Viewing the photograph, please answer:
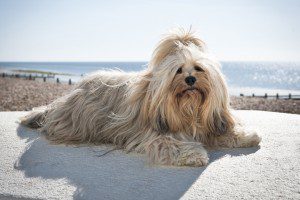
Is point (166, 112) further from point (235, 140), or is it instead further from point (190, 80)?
point (235, 140)

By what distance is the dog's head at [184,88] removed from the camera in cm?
369

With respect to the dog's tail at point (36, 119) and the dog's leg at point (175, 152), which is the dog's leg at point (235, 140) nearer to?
the dog's leg at point (175, 152)

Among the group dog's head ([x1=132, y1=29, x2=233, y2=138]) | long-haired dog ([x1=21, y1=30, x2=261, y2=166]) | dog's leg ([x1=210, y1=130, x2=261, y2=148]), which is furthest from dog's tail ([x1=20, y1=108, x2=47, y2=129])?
dog's leg ([x1=210, y1=130, x2=261, y2=148])

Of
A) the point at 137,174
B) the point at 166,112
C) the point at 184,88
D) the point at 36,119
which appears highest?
the point at 184,88

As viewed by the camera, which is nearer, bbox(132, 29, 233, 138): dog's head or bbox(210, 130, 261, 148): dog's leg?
bbox(132, 29, 233, 138): dog's head

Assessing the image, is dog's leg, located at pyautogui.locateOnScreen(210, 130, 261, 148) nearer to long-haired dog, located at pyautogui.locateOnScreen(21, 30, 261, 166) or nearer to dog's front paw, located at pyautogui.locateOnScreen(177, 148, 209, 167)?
long-haired dog, located at pyautogui.locateOnScreen(21, 30, 261, 166)

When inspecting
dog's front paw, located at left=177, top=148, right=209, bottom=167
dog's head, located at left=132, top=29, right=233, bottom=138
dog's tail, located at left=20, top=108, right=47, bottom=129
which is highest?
dog's head, located at left=132, top=29, right=233, bottom=138

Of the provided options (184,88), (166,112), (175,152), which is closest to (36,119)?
(166,112)

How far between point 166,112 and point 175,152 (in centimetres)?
40

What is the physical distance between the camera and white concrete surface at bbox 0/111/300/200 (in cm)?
303

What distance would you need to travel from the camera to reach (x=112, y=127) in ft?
14.5

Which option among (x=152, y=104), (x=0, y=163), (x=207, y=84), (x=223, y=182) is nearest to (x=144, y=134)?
(x=152, y=104)

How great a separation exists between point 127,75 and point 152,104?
1.09 metres

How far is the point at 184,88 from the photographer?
368 cm
